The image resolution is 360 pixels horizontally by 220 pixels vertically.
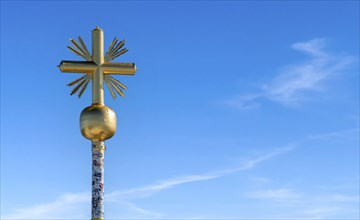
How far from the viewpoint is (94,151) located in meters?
27.2

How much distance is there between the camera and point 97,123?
26672 mm

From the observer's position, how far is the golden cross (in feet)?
91.1

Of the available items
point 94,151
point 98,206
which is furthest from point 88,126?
point 98,206

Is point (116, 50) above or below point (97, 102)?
above

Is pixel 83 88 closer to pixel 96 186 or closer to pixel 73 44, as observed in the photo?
pixel 73 44

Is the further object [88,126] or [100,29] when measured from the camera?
[100,29]

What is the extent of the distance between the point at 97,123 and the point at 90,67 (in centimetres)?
232

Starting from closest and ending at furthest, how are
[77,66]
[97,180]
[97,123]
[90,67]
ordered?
[97,123] → [97,180] → [77,66] → [90,67]

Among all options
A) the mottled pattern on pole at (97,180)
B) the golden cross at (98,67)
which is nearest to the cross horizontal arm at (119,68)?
the golden cross at (98,67)

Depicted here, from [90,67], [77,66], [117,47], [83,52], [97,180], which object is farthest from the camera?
[117,47]

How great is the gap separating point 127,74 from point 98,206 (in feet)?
16.6

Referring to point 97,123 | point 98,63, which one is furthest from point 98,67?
point 97,123

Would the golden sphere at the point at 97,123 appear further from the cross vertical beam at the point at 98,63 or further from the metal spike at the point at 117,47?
the metal spike at the point at 117,47

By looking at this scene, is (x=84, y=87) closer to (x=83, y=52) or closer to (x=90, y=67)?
(x=90, y=67)
